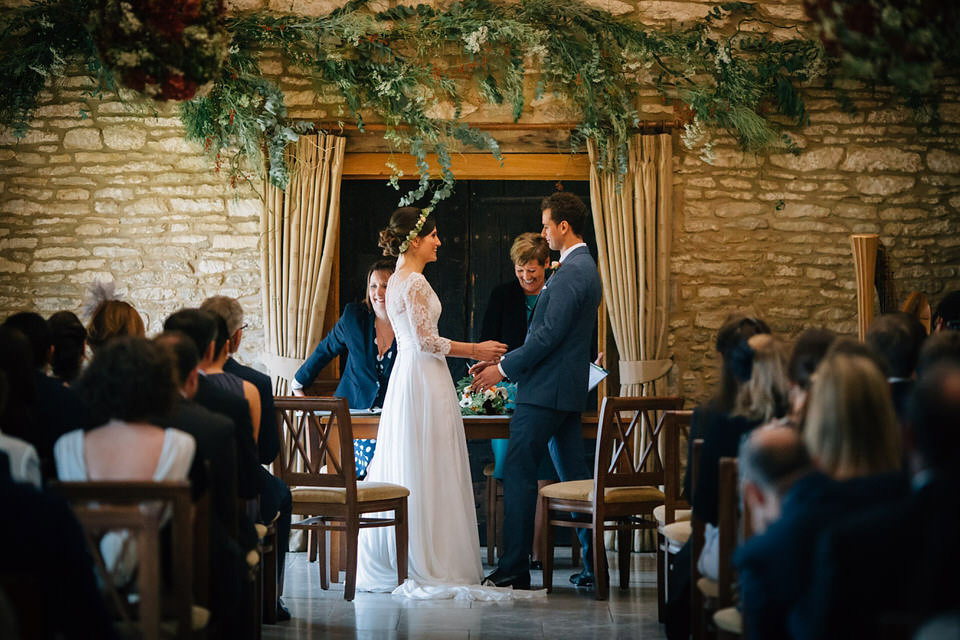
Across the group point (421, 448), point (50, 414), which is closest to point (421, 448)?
point (421, 448)

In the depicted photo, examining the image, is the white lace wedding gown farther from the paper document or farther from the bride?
the paper document

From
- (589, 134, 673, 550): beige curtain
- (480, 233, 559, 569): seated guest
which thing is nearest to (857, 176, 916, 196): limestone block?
(589, 134, 673, 550): beige curtain

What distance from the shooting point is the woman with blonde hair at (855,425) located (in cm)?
237

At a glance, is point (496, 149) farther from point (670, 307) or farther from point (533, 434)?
point (533, 434)

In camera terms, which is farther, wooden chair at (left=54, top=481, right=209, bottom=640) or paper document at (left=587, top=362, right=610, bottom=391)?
paper document at (left=587, top=362, right=610, bottom=391)

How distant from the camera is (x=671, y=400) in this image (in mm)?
5297

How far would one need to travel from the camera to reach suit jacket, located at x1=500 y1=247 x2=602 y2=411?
547cm

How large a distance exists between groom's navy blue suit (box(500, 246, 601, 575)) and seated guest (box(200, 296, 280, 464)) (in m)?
1.46

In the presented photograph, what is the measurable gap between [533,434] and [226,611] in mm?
2366

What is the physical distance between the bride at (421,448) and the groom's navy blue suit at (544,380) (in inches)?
9.5

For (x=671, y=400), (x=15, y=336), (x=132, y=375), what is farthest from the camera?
(x=671, y=400)

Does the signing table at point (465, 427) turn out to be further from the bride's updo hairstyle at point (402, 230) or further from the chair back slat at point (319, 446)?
the bride's updo hairstyle at point (402, 230)

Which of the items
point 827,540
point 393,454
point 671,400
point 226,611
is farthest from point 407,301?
point 827,540

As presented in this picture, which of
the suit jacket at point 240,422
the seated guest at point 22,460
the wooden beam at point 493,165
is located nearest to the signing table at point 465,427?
the wooden beam at point 493,165
